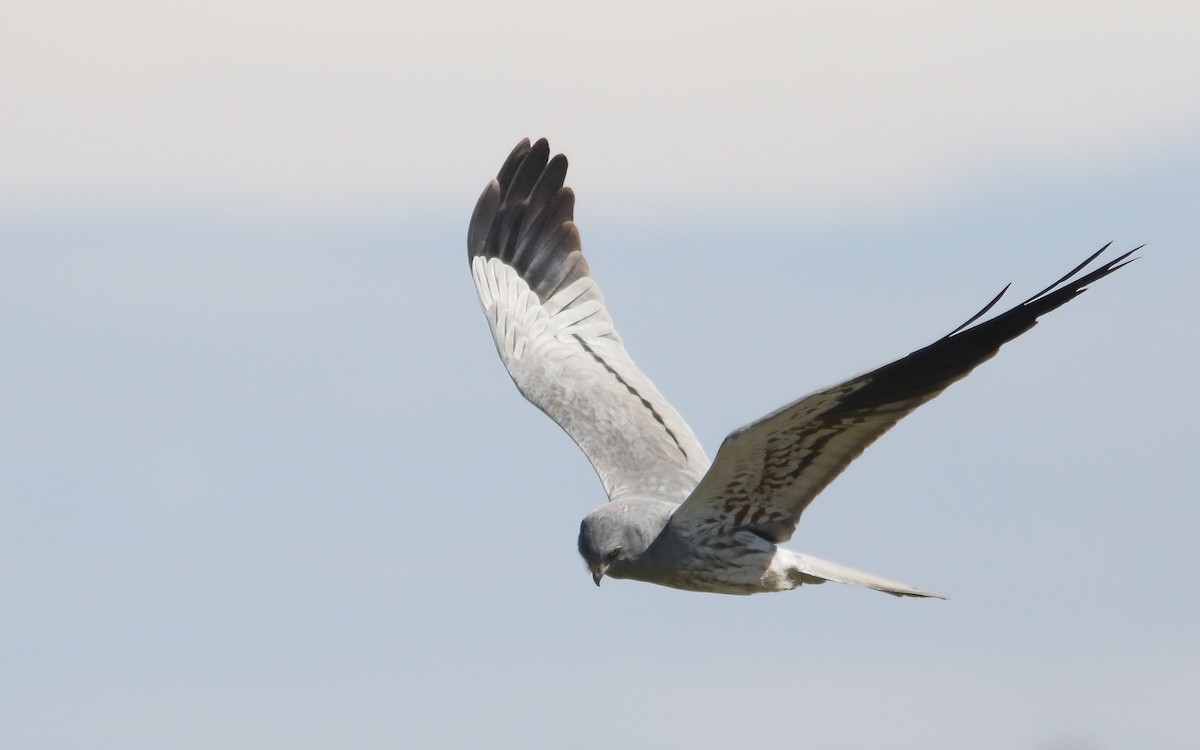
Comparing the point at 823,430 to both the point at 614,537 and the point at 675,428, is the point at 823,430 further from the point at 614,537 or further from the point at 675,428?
the point at 675,428

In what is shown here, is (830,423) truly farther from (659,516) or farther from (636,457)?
(636,457)

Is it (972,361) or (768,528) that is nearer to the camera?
(972,361)

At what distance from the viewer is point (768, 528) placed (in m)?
10.9

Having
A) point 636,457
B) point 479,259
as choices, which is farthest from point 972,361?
point 479,259

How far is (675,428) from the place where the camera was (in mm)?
13289

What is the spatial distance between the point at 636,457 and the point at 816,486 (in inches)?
101

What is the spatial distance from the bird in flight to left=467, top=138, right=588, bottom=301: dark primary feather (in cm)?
2

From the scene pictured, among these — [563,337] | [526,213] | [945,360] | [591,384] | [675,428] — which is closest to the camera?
[945,360]

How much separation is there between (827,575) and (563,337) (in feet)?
14.4

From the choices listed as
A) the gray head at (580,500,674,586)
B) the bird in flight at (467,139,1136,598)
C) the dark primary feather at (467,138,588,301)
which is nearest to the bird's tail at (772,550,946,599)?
the bird in flight at (467,139,1136,598)

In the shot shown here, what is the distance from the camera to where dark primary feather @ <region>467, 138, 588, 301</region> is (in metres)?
15.8

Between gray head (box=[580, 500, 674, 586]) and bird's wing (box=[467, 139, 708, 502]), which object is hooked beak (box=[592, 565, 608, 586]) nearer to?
gray head (box=[580, 500, 674, 586])

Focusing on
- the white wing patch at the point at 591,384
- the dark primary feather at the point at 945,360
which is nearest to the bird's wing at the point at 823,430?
the dark primary feather at the point at 945,360

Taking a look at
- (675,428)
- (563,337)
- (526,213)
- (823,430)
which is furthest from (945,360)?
(526,213)
